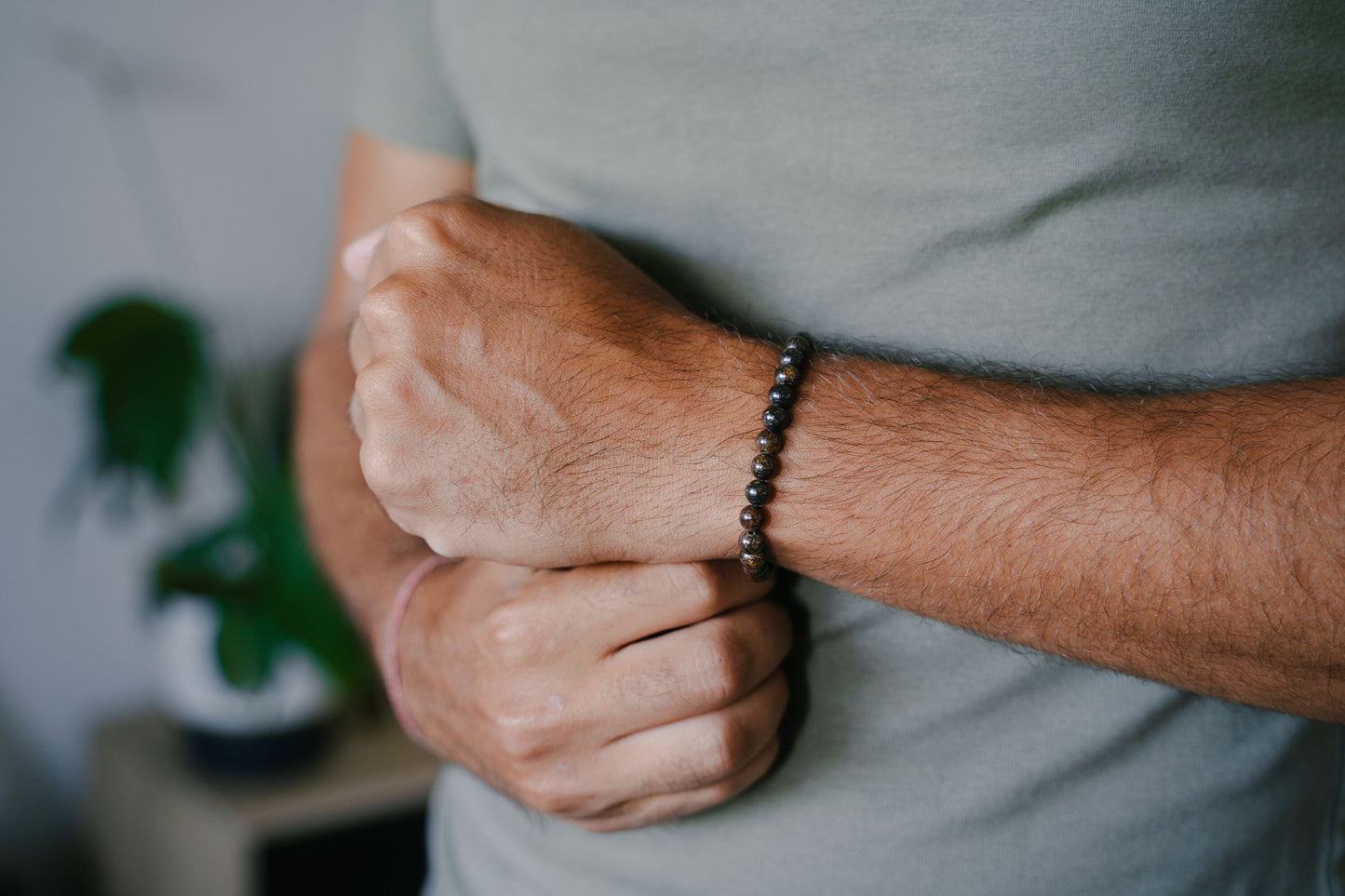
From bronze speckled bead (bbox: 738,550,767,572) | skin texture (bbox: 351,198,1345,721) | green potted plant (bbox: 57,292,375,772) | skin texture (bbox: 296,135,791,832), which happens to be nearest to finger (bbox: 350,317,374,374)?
skin texture (bbox: 351,198,1345,721)

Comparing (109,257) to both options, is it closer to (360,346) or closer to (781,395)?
(360,346)

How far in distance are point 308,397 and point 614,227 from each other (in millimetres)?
423

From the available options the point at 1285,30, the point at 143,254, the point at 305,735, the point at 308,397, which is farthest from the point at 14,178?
the point at 1285,30

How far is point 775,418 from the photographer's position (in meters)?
0.51

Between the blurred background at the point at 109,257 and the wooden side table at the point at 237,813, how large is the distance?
103 millimetres

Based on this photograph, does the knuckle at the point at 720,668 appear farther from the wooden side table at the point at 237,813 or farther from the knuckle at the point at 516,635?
the wooden side table at the point at 237,813

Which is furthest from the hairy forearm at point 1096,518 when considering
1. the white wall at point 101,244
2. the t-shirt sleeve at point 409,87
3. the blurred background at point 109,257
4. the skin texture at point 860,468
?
the white wall at point 101,244

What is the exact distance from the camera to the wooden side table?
5.61 feet

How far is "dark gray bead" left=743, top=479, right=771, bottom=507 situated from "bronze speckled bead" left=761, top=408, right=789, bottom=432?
0.03 metres

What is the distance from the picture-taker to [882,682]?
0.60 m

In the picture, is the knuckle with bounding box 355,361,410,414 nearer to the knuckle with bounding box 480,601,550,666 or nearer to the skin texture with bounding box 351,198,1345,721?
the skin texture with bounding box 351,198,1345,721

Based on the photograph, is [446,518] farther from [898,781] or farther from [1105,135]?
[1105,135]

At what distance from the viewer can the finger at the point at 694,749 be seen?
55 centimetres

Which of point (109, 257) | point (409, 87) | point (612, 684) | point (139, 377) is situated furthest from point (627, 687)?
point (109, 257)
